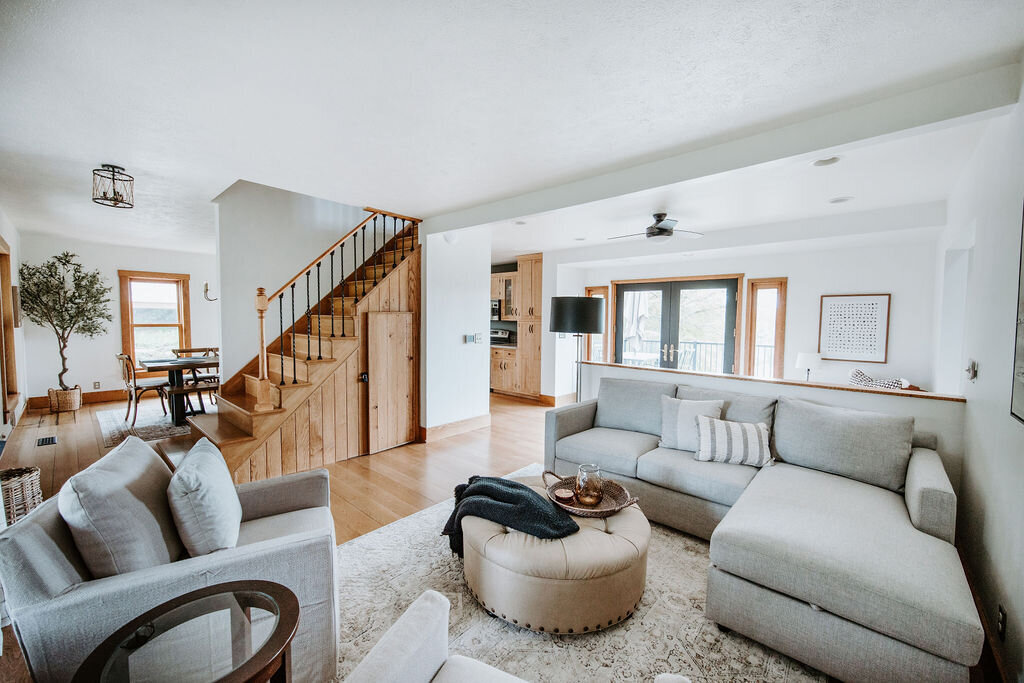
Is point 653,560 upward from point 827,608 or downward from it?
downward

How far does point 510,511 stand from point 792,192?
350 cm

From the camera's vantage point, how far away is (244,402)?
13.1ft

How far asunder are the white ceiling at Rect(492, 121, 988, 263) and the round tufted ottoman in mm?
2243

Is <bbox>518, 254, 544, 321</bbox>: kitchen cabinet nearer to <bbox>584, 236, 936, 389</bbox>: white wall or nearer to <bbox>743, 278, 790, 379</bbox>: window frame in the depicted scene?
<bbox>584, 236, 936, 389</bbox>: white wall

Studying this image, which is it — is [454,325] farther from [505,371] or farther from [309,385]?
[505,371]

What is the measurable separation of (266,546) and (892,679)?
89.9 inches

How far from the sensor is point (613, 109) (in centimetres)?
214

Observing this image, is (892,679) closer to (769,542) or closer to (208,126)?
(769,542)

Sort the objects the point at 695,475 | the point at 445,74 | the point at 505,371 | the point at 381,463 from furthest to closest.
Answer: the point at 505,371, the point at 381,463, the point at 695,475, the point at 445,74

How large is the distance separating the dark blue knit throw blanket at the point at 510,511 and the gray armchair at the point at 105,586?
2.44 feet

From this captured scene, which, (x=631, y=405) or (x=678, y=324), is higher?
(x=678, y=324)

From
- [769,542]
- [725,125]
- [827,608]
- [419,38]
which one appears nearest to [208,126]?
[419,38]

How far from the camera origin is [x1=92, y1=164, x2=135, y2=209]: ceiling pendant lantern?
114 inches

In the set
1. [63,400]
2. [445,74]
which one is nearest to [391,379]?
[445,74]
